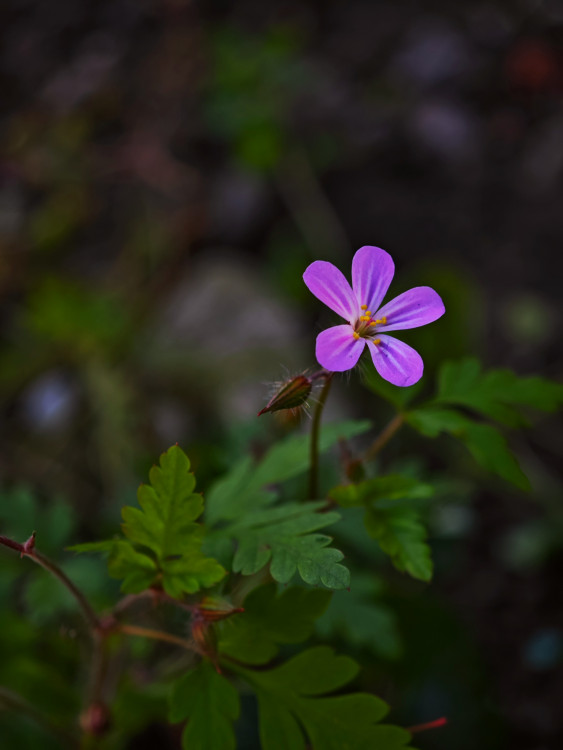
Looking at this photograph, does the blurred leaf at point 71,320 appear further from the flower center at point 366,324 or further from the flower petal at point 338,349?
the flower petal at point 338,349

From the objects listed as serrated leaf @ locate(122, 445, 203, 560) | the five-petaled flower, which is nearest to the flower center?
the five-petaled flower

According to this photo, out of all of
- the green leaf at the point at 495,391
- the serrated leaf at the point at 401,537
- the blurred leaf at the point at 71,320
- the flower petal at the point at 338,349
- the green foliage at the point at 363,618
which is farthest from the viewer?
the blurred leaf at the point at 71,320

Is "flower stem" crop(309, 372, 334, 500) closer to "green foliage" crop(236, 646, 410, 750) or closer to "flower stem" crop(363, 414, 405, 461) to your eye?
"flower stem" crop(363, 414, 405, 461)

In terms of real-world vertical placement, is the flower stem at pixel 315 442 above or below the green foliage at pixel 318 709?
above

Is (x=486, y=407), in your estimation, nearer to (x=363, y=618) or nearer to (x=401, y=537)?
(x=401, y=537)

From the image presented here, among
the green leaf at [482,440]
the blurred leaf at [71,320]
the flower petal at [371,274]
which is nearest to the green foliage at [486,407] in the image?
the green leaf at [482,440]

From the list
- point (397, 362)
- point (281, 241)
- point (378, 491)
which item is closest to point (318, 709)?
Result: point (378, 491)
